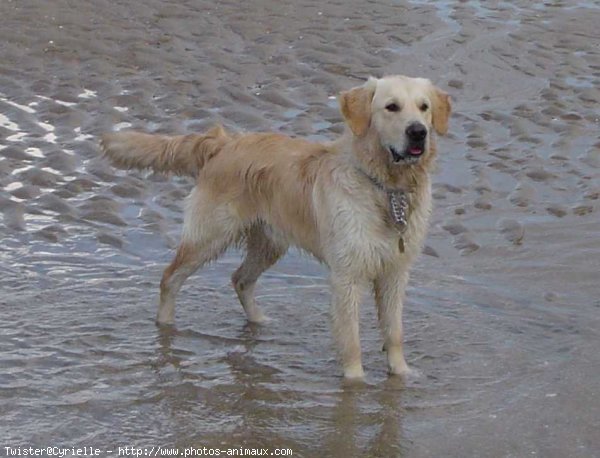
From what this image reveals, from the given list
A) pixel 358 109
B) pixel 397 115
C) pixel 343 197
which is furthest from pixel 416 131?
pixel 343 197

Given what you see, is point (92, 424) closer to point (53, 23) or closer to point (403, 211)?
point (403, 211)

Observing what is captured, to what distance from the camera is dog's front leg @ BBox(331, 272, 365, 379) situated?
659 cm

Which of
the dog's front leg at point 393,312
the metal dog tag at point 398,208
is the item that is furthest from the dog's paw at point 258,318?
the metal dog tag at point 398,208

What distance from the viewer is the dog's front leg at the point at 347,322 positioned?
6594 mm

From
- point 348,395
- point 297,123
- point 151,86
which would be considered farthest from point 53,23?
point 348,395

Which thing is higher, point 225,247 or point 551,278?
point 225,247

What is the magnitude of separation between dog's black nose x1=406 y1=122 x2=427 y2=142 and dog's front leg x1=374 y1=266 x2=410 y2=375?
80 centimetres

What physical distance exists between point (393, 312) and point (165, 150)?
1.78 meters

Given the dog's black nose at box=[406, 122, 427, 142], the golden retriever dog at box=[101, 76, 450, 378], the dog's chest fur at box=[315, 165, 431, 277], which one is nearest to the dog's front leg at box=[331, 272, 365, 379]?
the golden retriever dog at box=[101, 76, 450, 378]

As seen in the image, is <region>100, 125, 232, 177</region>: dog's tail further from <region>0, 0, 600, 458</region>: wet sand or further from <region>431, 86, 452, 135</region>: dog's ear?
<region>431, 86, 452, 135</region>: dog's ear

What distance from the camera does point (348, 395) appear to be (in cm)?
643

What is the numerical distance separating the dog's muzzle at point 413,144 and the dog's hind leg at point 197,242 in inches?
50.6

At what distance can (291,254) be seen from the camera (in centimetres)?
855

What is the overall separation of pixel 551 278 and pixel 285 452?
3028 mm
